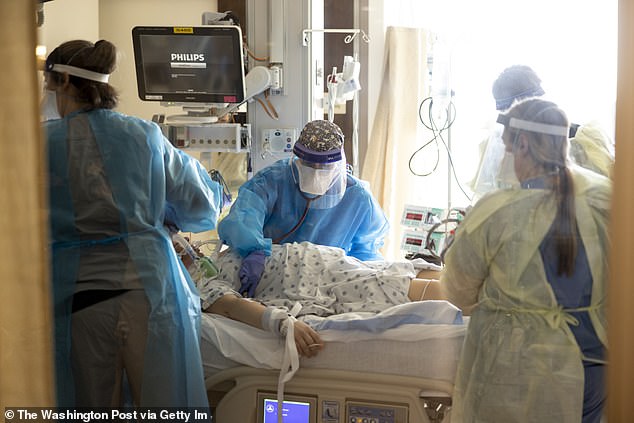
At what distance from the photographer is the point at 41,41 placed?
61.2 inches

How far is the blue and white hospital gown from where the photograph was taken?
6.94 ft

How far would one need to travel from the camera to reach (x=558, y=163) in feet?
4.80

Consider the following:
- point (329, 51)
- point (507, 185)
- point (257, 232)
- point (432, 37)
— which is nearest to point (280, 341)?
point (257, 232)

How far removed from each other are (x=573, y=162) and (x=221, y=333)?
1007 mm

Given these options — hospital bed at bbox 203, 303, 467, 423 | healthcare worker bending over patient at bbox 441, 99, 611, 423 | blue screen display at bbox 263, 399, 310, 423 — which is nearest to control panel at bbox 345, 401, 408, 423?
hospital bed at bbox 203, 303, 467, 423

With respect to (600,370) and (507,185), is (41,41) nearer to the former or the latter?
(507,185)

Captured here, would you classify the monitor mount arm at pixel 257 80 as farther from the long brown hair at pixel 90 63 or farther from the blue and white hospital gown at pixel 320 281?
the long brown hair at pixel 90 63

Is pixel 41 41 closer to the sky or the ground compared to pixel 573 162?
closer to the sky

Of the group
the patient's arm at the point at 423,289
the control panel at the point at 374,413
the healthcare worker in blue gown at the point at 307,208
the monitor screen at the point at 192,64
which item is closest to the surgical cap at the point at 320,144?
the healthcare worker in blue gown at the point at 307,208

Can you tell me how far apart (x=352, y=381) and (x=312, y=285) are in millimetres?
405

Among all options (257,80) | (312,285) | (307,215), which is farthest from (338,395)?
(257,80)

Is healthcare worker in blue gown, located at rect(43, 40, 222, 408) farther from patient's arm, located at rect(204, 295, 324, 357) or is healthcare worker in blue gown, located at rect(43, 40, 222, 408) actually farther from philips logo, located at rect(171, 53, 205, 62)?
philips logo, located at rect(171, 53, 205, 62)

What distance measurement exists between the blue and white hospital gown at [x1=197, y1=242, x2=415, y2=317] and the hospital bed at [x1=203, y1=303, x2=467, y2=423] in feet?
0.61

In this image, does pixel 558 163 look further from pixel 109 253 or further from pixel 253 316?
pixel 109 253
